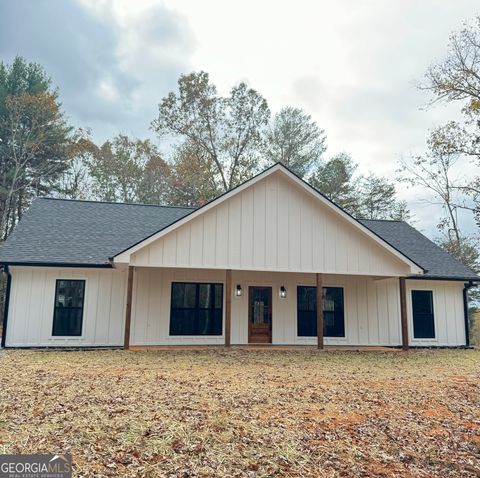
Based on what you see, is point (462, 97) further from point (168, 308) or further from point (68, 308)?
point (68, 308)

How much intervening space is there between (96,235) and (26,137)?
15318 millimetres

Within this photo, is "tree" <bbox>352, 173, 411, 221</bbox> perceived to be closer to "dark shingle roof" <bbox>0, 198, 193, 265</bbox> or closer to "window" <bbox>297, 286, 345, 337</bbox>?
"window" <bbox>297, 286, 345, 337</bbox>

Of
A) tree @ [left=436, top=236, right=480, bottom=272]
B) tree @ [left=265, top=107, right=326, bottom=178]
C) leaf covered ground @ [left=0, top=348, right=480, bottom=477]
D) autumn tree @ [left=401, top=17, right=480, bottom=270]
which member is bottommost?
leaf covered ground @ [left=0, top=348, right=480, bottom=477]

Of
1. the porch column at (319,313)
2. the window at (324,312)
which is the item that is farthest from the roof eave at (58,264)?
the window at (324,312)

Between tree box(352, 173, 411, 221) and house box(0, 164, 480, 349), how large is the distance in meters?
14.8

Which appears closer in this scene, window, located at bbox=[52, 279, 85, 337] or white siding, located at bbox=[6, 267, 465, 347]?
white siding, located at bbox=[6, 267, 465, 347]

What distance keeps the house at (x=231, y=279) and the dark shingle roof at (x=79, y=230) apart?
0.18 ft

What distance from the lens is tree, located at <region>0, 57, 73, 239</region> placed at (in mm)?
23906

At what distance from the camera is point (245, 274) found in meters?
12.9

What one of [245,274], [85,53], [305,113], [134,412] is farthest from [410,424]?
[305,113]

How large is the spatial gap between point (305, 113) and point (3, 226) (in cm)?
2084

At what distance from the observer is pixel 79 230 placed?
43.8 feet

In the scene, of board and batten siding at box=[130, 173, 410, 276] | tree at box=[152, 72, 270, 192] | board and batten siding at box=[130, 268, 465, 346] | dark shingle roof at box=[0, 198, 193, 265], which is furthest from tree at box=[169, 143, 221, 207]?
board and batten siding at box=[130, 173, 410, 276]

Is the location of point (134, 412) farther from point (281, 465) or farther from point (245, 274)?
point (245, 274)
